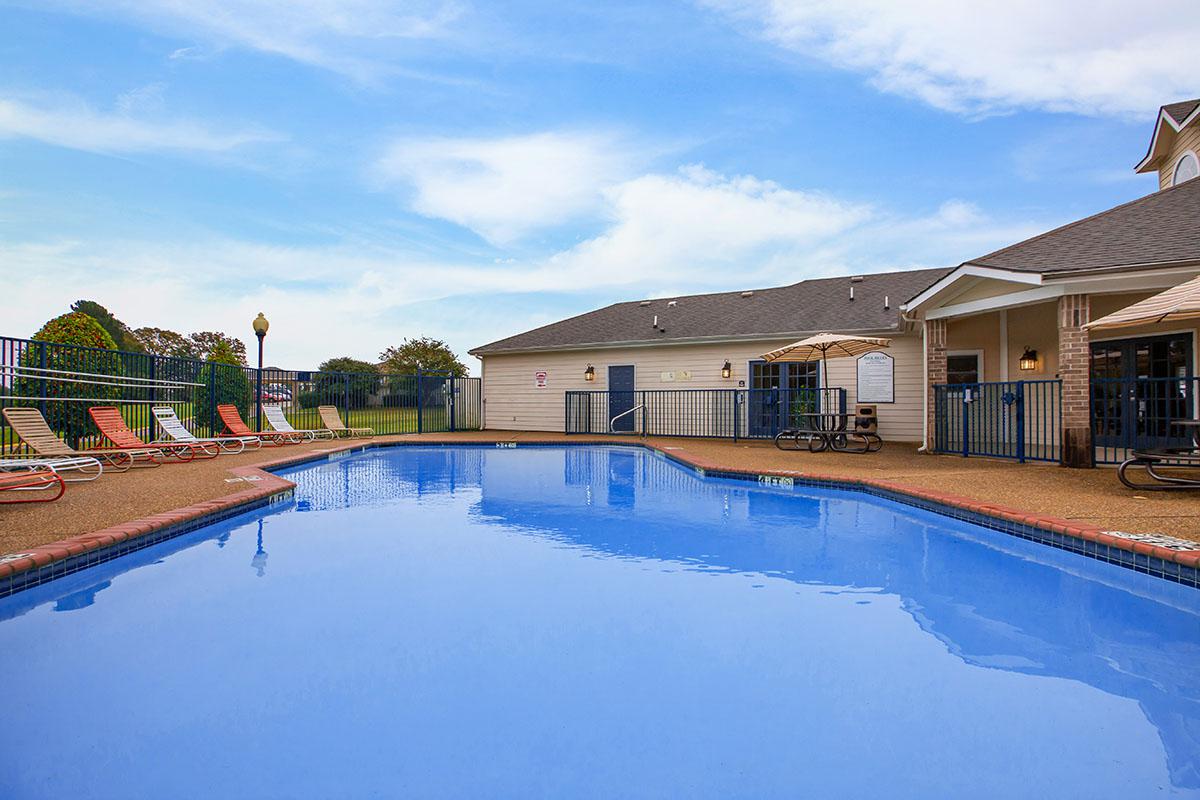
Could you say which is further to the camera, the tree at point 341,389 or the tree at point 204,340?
the tree at point 204,340

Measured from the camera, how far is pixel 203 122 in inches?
462

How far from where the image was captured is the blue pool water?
2.11 metres

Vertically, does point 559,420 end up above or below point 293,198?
below

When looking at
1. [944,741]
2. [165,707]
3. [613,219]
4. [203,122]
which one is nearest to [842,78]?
[613,219]

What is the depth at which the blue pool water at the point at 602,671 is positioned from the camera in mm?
2107

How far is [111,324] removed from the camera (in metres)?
33.7

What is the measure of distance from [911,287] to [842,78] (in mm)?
5138

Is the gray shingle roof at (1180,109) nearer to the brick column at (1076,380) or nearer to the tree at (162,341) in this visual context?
the brick column at (1076,380)

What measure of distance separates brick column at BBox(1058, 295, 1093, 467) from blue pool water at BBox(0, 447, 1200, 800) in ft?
13.4

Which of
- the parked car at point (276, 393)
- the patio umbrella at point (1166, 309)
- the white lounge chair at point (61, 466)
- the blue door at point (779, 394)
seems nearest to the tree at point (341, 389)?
the parked car at point (276, 393)

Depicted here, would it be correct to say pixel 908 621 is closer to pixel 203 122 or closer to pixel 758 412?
pixel 758 412

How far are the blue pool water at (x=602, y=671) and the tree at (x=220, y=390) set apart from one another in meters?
9.01

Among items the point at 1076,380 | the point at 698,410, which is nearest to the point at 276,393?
the point at 698,410

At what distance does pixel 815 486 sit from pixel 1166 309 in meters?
3.78
